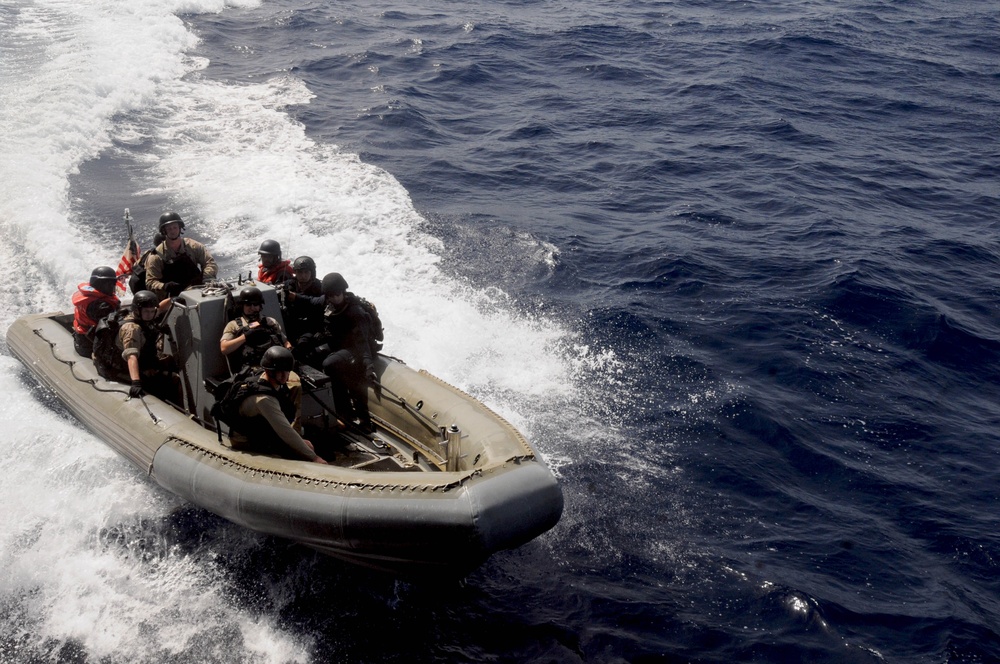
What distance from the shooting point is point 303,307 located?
8.95 meters

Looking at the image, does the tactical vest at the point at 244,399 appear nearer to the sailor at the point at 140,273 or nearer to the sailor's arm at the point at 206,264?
the sailor's arm at the point at 206,264

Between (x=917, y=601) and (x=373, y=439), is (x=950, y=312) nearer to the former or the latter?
(x=917, y=601)

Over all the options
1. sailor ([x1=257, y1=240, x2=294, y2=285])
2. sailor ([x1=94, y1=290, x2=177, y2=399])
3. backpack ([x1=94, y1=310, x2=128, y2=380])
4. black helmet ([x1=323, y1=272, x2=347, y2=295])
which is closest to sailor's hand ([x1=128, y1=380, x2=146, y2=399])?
sailor ([x1=94, y1=290, x2=177, y2=399])

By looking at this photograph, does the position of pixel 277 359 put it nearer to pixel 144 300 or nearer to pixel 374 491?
pixel 374 491

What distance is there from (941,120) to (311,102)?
12.5m

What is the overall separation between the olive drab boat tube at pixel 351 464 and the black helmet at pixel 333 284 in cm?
48

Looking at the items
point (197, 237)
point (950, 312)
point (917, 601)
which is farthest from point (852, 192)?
point (197, 237)

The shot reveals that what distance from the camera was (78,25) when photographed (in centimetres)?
2094

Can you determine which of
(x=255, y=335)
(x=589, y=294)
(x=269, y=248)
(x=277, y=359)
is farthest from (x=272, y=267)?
(x=589, y=294)

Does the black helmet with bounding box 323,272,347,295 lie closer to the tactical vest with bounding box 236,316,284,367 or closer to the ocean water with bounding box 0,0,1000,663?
the tactical vest with bounding box 236,316,284,367

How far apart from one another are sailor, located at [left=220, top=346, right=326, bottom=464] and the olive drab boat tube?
0.14 m

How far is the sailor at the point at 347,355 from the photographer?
28.7ft

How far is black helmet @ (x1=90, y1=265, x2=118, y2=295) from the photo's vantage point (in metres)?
9.04

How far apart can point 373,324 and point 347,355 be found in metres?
0.38
